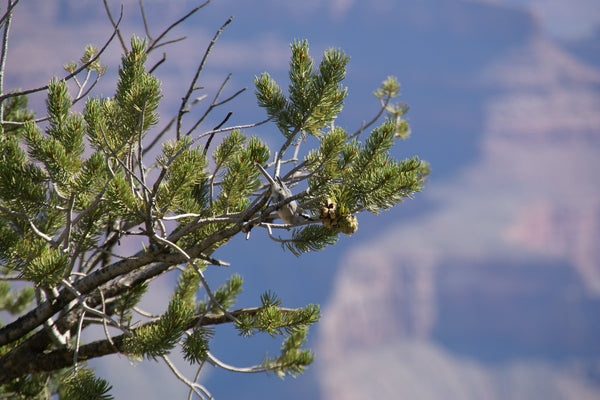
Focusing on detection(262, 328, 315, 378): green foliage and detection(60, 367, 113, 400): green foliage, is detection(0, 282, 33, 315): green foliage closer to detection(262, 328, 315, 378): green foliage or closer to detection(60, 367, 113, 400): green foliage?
detection(60, 367, 113, 400): green foliage

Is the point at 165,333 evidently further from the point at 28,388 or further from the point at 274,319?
the point at 28,388

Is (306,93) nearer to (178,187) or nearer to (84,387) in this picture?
(178,187)

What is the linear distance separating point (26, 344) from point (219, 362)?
1.79 ft

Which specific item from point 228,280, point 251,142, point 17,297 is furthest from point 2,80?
point 17,297

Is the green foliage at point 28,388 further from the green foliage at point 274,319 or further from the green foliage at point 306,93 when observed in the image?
the green foliage at point 306,93

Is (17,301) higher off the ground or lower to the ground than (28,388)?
higher

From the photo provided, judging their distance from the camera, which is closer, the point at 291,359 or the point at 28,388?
the point at 291,359

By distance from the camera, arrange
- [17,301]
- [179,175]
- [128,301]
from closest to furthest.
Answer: [179,175] → [128,301] → [17,301]

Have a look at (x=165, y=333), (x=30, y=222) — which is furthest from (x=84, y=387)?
(x=30, y=222)

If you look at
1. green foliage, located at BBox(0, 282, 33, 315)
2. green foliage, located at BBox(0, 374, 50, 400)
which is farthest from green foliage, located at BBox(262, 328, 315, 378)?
green foliage, located at BBox(0, 282, 33, 315)

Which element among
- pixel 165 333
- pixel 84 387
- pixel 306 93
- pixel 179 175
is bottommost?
pixel 84 387

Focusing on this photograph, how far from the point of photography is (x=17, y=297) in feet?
6.60

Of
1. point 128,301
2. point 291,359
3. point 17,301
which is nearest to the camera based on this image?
point 291,359

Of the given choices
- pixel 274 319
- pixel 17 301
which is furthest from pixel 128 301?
pixel 17 301
